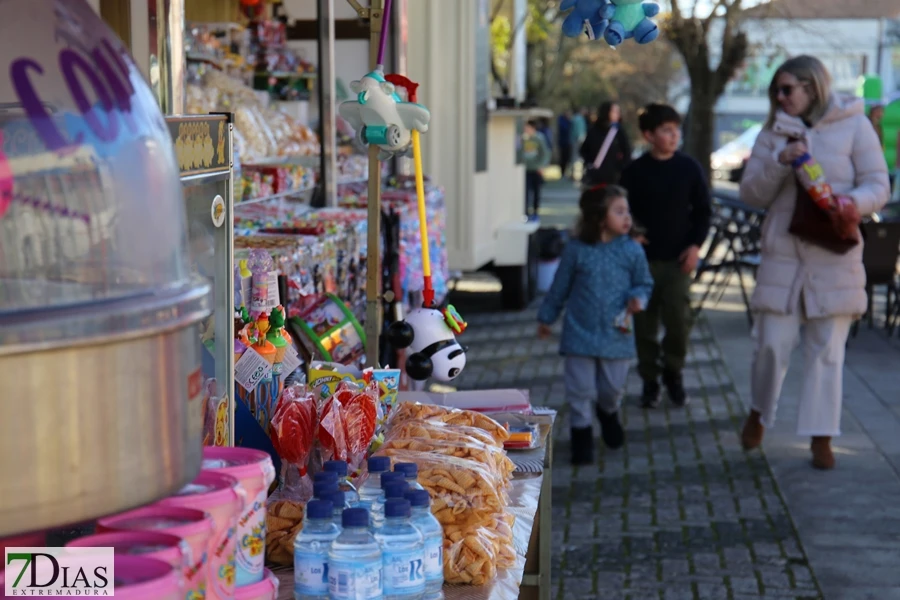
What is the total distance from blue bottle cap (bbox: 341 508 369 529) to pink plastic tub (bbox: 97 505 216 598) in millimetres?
327

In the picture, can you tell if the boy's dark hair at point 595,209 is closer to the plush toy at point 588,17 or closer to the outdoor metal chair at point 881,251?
the plush toy at point 588,17

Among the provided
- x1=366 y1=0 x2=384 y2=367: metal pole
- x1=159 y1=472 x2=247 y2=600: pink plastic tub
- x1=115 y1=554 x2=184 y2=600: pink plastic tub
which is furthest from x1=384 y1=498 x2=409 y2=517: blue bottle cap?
x1=366 y1=0 x2=384 y2=367: metal pole

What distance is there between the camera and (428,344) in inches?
129

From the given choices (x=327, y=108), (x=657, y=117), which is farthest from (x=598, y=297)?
(x=327, y=108)

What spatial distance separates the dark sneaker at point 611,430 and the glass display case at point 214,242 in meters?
4.35

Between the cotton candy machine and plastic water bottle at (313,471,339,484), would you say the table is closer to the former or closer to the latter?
plastic water bottle at (313,471,339,484)

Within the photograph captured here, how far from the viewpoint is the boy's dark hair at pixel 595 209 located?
19.9 feet

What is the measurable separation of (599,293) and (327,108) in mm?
1739

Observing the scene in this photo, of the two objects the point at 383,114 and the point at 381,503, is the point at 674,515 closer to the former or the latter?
the point at 383,114

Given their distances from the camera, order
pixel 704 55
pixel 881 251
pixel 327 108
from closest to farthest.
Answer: pixel 327 108
pixel 881 251
pixel 704 55

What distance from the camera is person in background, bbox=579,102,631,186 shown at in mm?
14172

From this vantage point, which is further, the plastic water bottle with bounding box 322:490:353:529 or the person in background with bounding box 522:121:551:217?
the person in background with bounding box 522:121:551:217

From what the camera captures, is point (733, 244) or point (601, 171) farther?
point (601, 171)

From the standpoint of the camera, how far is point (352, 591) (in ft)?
6.54
